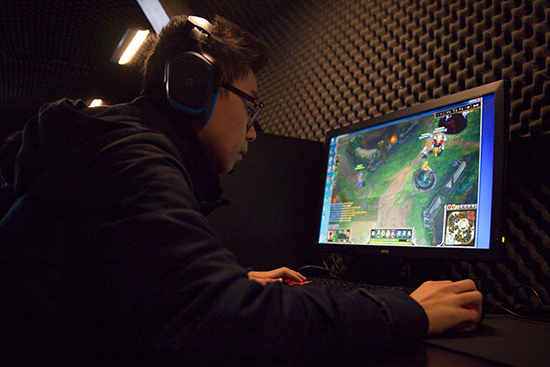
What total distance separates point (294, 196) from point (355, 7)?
983 millimetres

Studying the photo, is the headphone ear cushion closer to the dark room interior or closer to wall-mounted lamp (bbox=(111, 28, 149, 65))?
the dark room interior

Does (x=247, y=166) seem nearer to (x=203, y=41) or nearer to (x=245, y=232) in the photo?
(x=245, y=232)

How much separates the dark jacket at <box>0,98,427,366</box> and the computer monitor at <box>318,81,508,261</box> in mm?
388

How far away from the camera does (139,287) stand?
0.38 metres

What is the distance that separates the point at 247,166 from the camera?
1308 mm

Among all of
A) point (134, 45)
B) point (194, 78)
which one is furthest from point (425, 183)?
point (134, 45)

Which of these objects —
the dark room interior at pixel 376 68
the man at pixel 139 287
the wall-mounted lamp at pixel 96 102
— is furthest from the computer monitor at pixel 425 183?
the wall-mounted lamp at pixel 96 102

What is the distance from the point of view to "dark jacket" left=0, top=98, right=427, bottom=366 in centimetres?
37

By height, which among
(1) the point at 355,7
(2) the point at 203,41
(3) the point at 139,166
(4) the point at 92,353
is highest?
(1) the point at 355,7

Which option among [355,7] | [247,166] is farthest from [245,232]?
[355,7]


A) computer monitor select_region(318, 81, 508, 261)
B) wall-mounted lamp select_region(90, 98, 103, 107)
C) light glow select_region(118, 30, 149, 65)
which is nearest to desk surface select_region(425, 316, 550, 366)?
computer monitor select_region(318, 81, 508, 261)

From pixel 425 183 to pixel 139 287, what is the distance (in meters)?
0.76

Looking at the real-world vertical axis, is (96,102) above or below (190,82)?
above

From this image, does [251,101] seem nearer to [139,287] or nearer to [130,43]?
[139,287]
